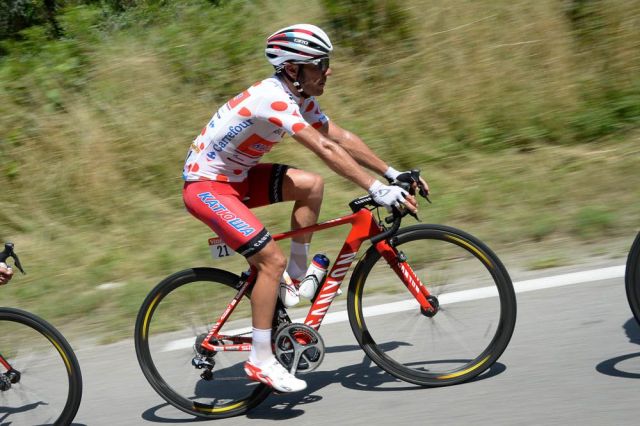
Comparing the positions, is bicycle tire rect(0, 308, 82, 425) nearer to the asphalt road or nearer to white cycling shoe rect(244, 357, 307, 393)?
the asphalt road

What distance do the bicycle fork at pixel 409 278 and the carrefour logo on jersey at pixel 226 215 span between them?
0.73 metres

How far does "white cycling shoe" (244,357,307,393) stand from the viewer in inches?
173

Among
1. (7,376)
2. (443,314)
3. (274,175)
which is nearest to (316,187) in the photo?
(274,175)

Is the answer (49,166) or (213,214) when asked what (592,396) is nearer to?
(213,214)

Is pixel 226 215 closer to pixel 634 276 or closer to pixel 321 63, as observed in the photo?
pixel 321 63

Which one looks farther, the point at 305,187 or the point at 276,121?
the point at 305,187

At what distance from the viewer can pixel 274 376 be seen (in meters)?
4.43

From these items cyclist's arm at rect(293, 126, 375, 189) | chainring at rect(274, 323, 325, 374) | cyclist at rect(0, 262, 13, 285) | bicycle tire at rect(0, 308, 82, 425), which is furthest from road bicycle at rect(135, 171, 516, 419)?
cyclist at rect(0, 262, 13, 285)

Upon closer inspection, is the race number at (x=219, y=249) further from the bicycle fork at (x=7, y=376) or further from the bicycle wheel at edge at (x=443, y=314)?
the bicycle fork at (x=7, y=376)

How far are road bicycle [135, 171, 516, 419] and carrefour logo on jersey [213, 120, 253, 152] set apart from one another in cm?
57

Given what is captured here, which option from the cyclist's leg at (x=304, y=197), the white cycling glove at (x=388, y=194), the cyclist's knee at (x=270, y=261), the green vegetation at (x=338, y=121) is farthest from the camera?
the green vegetation at (x=338, y=121)

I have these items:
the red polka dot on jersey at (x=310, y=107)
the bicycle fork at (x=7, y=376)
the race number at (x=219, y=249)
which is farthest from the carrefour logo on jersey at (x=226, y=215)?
the bicycle fork at (x=7, y=376)

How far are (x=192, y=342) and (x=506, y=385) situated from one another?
1.90 m

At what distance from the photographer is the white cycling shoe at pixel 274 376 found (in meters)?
4.40
